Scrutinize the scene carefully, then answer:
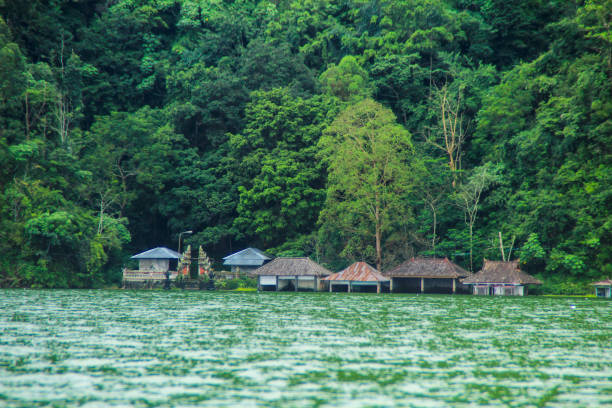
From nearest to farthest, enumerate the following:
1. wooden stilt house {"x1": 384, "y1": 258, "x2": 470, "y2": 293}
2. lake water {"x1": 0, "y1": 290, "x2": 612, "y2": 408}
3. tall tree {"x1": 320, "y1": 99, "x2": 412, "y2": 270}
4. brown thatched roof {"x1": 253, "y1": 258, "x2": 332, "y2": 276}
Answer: lake water {"x1": 0, "y1": 290, "x2": 612, "y2": 408} < wooden stilt house {"x1": 384, "y1": 258, "x2": 470, "y2": 293} < brown thatched roof {"x1": 253, "y1": 258, "x2": 332, "y2": 276} < tall tree {"x1": 320, "y1": 99, "x2": 412, "y2": 270}

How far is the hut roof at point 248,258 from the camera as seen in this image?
6819cm

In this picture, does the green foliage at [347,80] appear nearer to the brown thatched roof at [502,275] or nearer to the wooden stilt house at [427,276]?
the wooden stilt house at [427,276]

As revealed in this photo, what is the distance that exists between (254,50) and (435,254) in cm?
2961

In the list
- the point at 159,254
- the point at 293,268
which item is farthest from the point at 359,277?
the point at 159,254

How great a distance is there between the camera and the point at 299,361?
54.0ft

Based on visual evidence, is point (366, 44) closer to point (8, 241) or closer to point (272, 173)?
point (272, 173)

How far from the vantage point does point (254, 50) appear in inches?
2968

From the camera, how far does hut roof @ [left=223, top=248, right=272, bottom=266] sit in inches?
2685

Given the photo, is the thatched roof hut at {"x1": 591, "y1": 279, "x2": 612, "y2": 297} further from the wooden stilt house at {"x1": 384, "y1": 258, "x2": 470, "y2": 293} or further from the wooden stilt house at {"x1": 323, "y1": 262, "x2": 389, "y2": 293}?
the wooden stilt house at {"x1": 323, "y1": 262, "x2": 389, "y2": 293}

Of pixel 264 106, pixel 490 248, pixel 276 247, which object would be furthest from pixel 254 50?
pixel 490 248

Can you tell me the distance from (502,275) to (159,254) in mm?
32382

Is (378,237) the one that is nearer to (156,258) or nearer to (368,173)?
(368,173)

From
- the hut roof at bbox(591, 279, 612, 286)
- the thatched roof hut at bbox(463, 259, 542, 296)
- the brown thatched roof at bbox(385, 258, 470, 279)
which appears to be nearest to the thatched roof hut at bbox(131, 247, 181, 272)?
the brown thatched roof at bbox(385, 258, 470, 279)

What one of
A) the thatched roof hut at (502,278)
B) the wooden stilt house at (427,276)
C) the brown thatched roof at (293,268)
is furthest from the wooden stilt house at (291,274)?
the thatched roof hut at (502,278)
